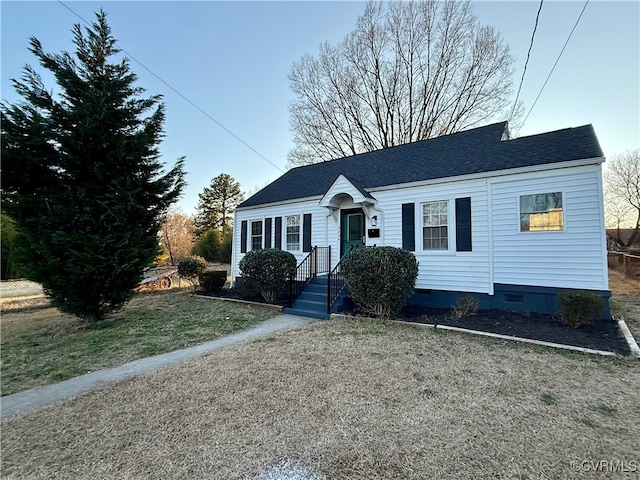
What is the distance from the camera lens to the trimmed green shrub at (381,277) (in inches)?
268

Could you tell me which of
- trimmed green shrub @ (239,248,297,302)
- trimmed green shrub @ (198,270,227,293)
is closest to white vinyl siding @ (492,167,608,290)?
trimmed green shrub @ (239,248,297,302)

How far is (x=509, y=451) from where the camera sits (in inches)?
95.5

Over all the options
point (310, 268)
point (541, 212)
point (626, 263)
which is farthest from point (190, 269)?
point (626, 263)

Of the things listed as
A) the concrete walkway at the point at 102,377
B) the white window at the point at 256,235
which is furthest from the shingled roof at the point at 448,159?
the concrete walkway at the point at 102,377

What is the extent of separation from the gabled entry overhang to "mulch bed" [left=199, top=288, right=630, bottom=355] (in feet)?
10.9

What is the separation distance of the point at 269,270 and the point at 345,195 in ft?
11.0

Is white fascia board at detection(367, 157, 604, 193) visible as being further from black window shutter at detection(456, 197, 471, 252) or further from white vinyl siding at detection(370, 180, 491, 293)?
black window shutter at detection(456, 197, 471, 252)

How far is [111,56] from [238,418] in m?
8.72

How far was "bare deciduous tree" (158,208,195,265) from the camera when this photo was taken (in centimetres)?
2680

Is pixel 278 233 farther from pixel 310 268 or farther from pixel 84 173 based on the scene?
pixel 84 173

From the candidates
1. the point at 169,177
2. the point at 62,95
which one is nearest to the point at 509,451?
the point at 169,177

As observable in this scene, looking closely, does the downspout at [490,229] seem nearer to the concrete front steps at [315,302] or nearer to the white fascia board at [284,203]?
the concrete front steps at [315,302]

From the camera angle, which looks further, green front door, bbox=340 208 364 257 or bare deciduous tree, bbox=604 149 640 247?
bare deciduous tree, bbox=604 149 640 247

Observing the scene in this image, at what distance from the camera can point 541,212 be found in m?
7.07
